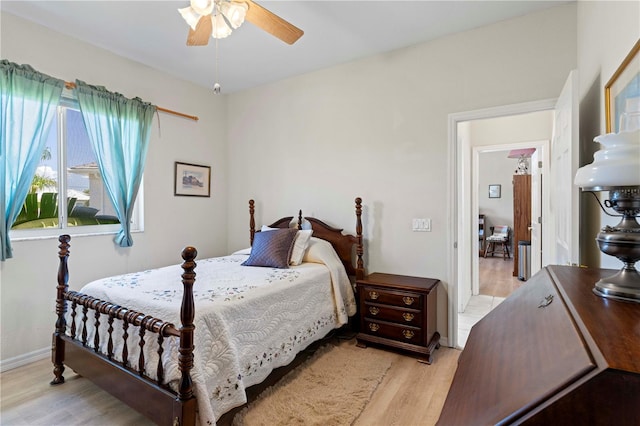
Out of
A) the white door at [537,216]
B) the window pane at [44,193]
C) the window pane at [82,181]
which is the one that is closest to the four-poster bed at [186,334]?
the window pane at [44,193]

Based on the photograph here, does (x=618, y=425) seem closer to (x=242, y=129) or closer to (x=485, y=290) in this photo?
(x=242, y=129)

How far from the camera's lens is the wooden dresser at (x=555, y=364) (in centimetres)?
50

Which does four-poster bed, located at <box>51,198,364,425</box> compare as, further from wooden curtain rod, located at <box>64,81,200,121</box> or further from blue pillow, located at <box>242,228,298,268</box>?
wooden curtain rod, located at <box>64,81,200,121</box>

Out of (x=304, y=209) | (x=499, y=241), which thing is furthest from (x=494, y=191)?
(x=304, y=209)

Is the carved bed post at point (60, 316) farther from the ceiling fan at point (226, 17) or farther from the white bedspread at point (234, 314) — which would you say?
Answer: the ceiling fan at point (226, 17)

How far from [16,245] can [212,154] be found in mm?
2153

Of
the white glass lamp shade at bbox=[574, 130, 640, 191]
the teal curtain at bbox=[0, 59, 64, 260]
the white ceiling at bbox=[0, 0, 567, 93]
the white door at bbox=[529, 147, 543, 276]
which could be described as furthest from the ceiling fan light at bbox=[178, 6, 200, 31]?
the white door at bbox=[529, 147, 543, 276]

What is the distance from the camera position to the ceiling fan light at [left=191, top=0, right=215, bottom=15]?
173 centimetres

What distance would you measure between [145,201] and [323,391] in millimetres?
2623

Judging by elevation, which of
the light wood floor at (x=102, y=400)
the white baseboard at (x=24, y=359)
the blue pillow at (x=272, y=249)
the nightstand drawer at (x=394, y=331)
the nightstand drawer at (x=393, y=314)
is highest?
the blue pillow at (x=272, y=249)

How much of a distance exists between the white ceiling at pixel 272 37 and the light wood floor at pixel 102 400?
2.79 meters

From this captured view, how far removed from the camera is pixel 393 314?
277 cm

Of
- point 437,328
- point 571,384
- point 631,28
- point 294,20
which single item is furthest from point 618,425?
point 294,20

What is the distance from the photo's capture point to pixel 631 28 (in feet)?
4.23
